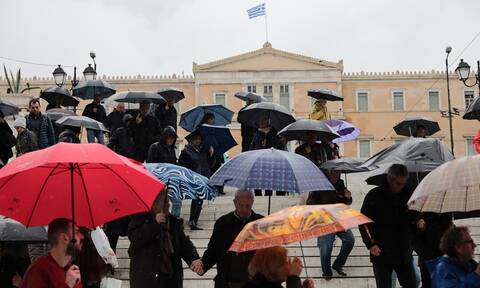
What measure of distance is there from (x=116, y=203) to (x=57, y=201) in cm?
39

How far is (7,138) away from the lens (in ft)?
32.3

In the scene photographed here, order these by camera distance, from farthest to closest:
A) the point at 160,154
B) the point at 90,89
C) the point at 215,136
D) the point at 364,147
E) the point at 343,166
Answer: the point at 364,147 → the point at 90,89 → the point at 215,136 → the point at 160,154 → the point at 343,166

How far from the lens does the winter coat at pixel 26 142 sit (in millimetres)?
9641

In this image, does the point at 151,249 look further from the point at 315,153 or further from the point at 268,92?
the point at 268,92

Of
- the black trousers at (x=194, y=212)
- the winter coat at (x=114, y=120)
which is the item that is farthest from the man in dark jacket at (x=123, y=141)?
the black trousers at (x=194, y=212)

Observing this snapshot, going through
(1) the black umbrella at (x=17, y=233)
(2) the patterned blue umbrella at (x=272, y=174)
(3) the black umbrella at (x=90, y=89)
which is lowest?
(1) the black umbrella at (x=17, y=233)

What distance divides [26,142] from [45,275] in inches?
249

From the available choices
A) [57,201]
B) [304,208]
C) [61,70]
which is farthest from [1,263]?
[61,70]

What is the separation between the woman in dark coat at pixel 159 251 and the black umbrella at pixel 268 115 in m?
5.41

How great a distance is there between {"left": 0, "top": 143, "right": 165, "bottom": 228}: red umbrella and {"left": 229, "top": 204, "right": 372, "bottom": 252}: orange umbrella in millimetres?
802

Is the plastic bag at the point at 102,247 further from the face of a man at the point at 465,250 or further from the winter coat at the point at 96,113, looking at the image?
the winter coat at the point at 96,113

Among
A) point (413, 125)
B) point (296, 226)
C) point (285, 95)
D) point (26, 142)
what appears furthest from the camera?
point (285, 95)

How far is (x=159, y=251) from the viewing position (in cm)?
534

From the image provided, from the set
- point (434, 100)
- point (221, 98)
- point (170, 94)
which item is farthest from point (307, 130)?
point (434, 100)
